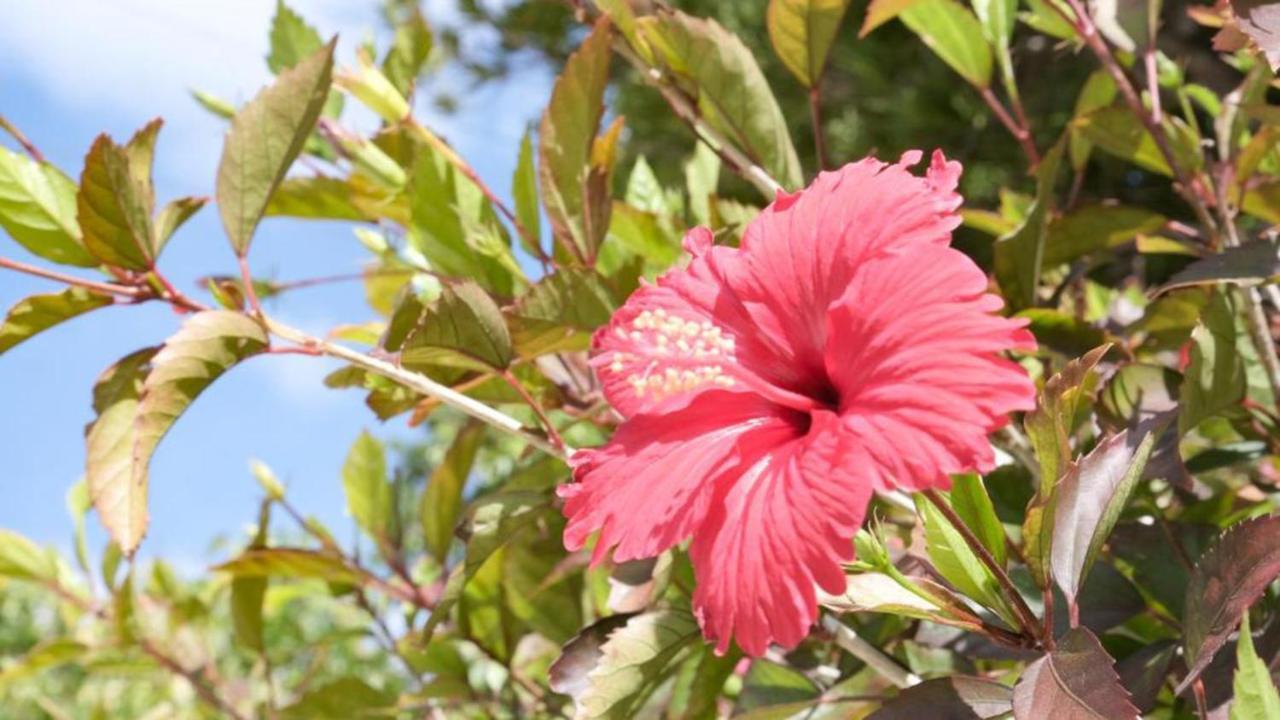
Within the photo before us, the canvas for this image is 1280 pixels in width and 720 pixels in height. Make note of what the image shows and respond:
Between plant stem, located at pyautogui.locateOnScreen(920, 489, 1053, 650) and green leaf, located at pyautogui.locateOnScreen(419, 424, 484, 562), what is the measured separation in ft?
2.42

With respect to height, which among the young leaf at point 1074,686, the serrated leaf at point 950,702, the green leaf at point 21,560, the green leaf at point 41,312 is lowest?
the green leaf at point 21,560

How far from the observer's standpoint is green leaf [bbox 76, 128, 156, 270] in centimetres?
87

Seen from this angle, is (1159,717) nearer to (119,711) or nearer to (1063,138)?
(1063,138)

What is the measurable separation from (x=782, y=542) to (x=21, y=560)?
1486mm

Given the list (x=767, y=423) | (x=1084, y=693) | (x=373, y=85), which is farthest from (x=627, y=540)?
(x=373, y=85)

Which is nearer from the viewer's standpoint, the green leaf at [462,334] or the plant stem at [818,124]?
the green leaf at [462,334]

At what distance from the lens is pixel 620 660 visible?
2.70 ft

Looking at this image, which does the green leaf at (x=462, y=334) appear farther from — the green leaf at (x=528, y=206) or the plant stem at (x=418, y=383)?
the green leaf at (x=528, y=206)

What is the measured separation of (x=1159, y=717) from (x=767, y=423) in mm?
431

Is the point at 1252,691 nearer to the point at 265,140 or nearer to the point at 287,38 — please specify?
the point at 265,140

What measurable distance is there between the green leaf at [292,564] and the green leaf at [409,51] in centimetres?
48

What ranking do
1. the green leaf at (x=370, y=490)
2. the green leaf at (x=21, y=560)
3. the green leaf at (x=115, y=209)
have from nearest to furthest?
the green leaf at (x=115, y=209) → the green leaf at (x=370, y=490) → the green leaf at (x=21, y=560)

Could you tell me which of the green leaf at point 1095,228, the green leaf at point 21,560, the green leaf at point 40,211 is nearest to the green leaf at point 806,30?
the green leaf at point 1095,228

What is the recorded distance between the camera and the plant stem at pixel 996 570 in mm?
614
